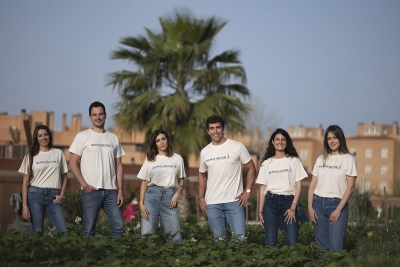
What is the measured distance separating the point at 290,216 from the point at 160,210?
1672mm

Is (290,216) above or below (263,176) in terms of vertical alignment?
below

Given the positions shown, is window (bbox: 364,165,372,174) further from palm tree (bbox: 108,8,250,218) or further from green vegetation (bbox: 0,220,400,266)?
Result: green vegetation (bbox: 0,220,400,266)

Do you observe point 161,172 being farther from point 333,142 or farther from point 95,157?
point 333,142

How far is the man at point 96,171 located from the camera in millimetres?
9141

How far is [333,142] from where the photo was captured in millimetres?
8898

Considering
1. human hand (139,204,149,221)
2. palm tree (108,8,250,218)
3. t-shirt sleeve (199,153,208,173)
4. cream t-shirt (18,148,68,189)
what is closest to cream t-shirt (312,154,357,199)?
t-shirt sleeve (199,153,208,173)

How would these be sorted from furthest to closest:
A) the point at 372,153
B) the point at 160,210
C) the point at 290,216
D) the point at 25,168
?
1. the point at 372,153
2. the point at 25,168
3. the point at 160,210
4. the point at 290,216

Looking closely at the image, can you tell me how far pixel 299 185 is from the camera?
30.1 ft

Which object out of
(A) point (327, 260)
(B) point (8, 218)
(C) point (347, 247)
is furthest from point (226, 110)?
(A) point (327, 260)

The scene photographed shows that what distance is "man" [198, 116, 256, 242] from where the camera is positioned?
9117 mm

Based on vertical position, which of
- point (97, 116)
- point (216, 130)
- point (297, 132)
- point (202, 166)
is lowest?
point (202, 166)

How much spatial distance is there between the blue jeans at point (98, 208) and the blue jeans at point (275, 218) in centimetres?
179

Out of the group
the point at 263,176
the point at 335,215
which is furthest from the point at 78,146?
the point at 335,215

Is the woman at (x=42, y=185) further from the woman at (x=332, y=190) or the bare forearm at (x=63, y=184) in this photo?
the woman at (x=332, y=190)
